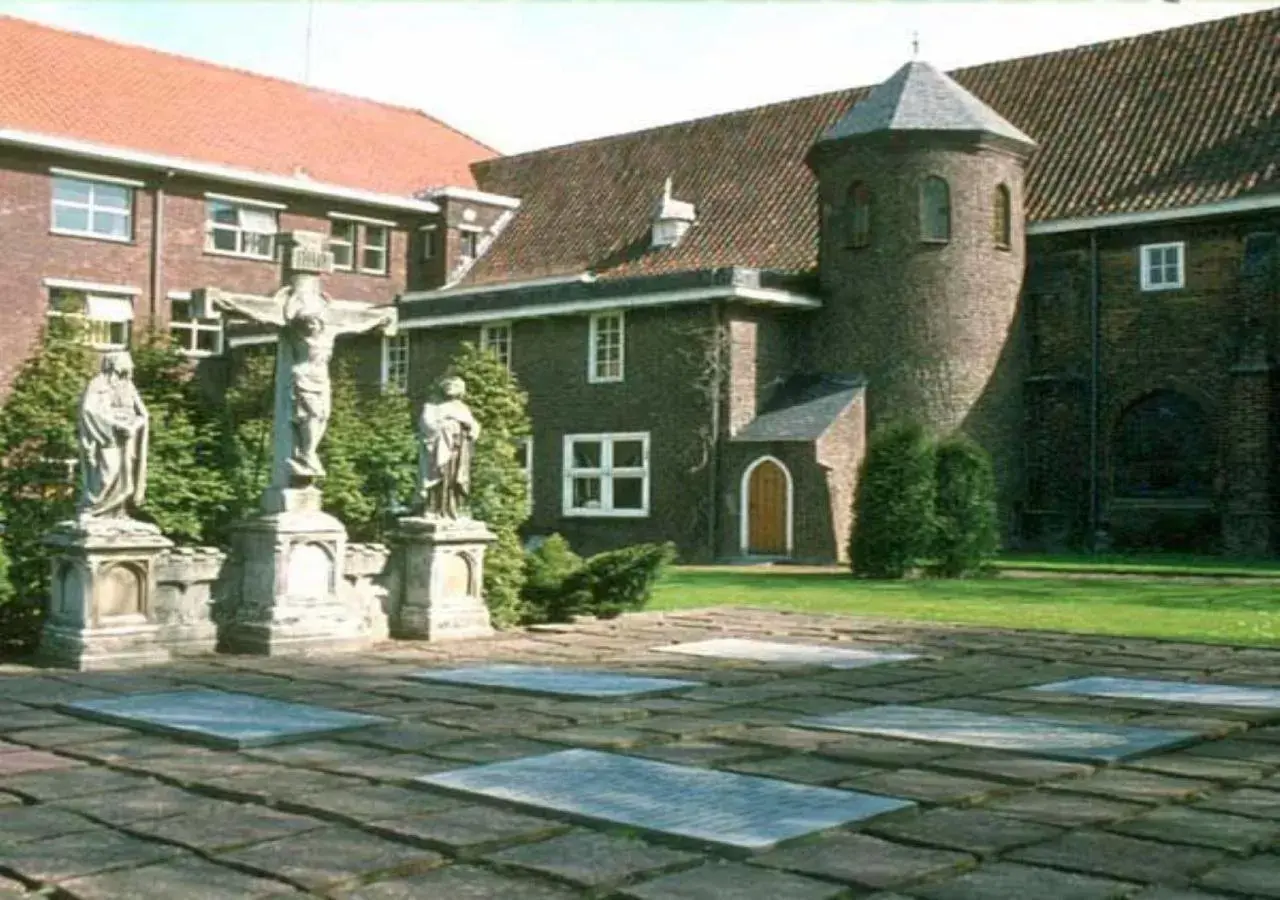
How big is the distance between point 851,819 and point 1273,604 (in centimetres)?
1372

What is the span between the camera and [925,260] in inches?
1148

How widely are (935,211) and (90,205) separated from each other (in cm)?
1939

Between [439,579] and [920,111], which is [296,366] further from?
[920,111]

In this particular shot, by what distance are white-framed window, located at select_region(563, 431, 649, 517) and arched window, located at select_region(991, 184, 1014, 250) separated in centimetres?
838

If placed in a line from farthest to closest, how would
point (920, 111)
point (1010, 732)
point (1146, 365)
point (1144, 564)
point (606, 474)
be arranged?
1. point (606, 474)
2. point (920, 111)
3. point (1146, 365)
4. point (1144, 564)
5. point (1010, 732)

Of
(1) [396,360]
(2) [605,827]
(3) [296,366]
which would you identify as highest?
(1) [396,360]

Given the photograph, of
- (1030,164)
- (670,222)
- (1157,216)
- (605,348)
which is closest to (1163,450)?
(1157,216)

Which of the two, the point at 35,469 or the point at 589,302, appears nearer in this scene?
the point at 35,469

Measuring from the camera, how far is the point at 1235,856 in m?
5.16

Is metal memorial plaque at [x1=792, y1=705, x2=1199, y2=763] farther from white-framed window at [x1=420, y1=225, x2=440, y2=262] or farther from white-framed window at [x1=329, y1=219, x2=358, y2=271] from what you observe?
white-framed window at [x1=420, y1=225, x2=440, y2=262]

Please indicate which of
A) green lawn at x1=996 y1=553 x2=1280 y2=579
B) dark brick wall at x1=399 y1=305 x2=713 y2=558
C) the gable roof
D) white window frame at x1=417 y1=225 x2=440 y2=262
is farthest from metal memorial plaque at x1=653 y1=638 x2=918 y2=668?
white window frame at x1=417 y1=225 x2=440 y2=262

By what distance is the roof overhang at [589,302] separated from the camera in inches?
1127

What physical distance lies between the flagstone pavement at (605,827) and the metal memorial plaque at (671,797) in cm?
10

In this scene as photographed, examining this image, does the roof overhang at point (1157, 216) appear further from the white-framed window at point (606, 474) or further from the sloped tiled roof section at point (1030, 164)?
the white-framed window at point (606, 474)
